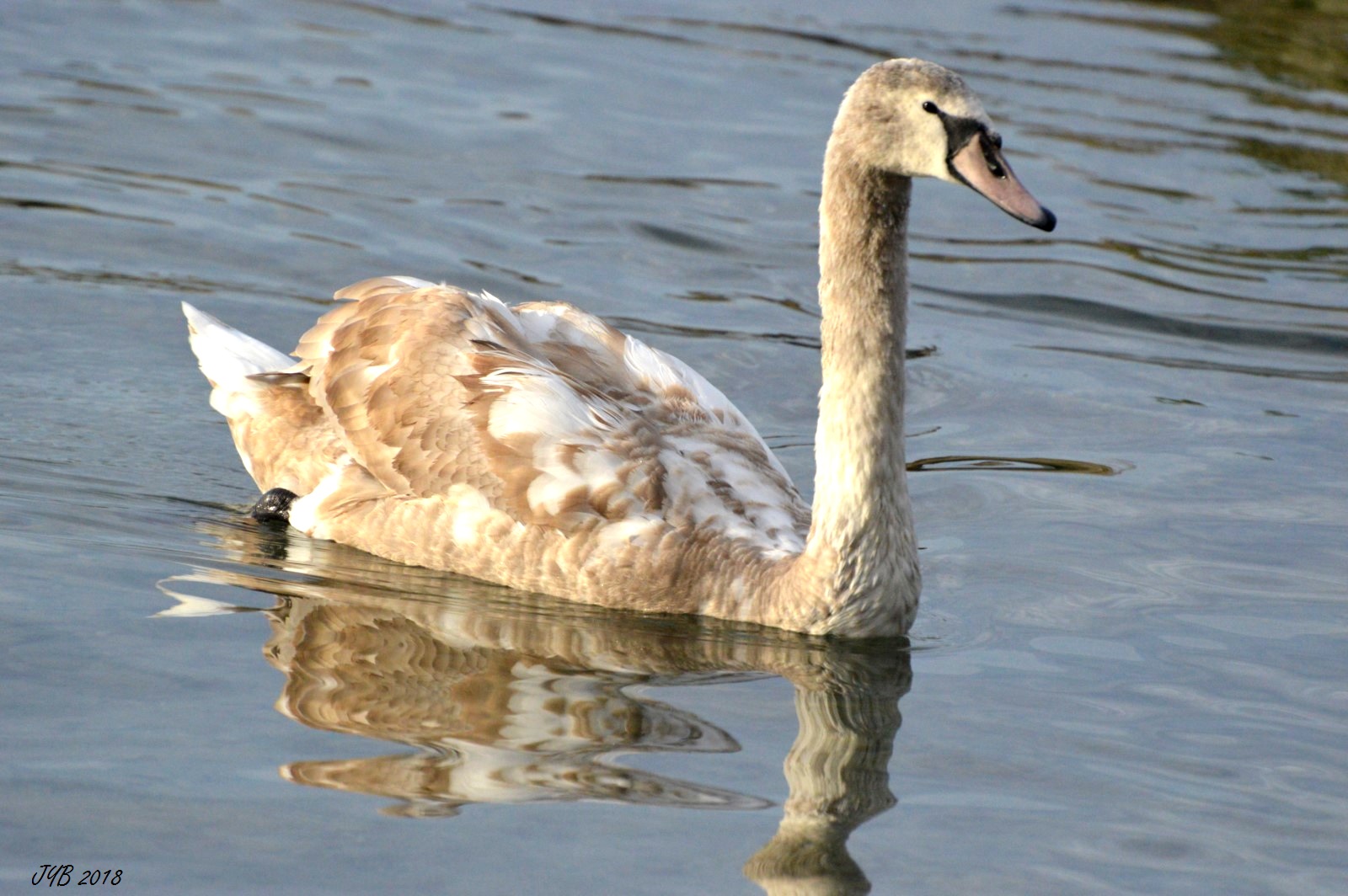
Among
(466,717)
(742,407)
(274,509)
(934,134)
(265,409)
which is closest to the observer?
(466,717)

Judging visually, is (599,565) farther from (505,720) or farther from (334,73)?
(334,73)

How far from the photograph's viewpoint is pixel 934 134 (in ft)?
22.9

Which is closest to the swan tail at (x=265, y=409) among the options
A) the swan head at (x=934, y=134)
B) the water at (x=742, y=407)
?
the water at (x=742, y=407)

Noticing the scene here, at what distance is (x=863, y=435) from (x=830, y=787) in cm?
168

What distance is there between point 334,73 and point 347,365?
845 centimetres

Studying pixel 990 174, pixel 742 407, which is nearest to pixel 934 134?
pixel 990 174

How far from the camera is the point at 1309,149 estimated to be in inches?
645

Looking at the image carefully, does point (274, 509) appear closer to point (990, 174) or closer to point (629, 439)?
point (629, 439)

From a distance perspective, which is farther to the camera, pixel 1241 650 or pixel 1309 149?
pixel 1309 149

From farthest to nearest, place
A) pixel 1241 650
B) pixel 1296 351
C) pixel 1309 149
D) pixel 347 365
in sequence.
Result: 1. pixel 1309 149
2. pixel 1296 351
3. pixel 347 365
4. pixel 1241 650

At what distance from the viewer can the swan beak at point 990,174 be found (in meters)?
6.92

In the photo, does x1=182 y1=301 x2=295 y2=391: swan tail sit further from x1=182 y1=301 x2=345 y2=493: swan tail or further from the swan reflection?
the swan reflection

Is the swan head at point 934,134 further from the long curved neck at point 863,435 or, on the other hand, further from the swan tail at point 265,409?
the swan tail at point 265,409

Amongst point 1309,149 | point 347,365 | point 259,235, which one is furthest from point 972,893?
point 1309,149
